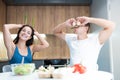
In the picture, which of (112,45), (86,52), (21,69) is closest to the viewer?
(21,69)

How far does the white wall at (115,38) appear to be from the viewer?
3.14 m

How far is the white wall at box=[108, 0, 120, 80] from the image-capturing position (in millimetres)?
3143

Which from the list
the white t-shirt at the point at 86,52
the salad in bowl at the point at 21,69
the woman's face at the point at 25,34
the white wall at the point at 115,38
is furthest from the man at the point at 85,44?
the white wall at the point at 115,38

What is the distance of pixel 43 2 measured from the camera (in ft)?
14.8

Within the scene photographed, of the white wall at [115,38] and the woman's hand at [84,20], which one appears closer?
the woman's hand at [84,20]

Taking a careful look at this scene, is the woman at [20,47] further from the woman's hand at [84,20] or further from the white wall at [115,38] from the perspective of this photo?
the white wall at [115,38]

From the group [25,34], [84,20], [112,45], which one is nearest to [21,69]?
[25,34]

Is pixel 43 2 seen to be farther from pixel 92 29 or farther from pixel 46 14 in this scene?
pixel 92 29

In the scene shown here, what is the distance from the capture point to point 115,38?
3205mm

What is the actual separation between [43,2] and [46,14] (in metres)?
0.32

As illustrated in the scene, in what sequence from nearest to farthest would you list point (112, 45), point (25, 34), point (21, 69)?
point (21, 69) < point (25, 34) < point (112, 45)

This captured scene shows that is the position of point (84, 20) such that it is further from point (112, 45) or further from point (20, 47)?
point (112, 45)

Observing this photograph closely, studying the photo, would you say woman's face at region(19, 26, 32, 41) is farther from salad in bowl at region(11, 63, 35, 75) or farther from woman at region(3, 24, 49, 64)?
salad in bowl at region(11, 63, 35, 75)

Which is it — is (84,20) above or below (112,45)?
above
